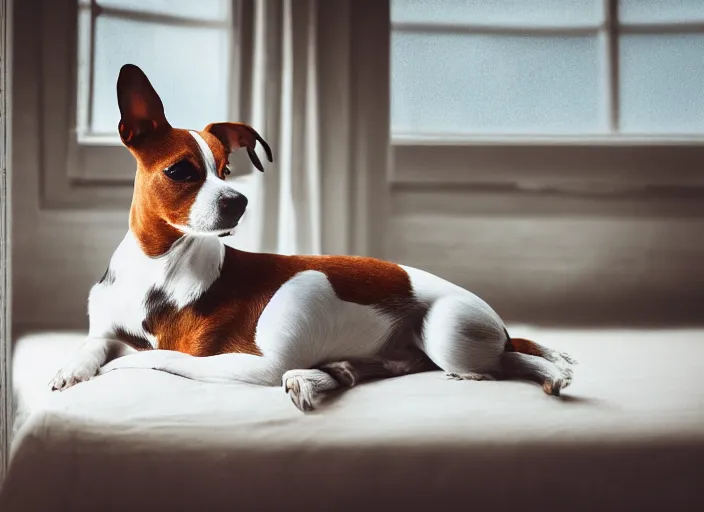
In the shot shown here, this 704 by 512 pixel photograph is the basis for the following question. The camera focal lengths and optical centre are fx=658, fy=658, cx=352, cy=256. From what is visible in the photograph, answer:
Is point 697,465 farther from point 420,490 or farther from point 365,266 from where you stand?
point 365,266

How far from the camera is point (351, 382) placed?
32.5 inches

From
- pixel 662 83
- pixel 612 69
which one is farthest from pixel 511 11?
pixel 662 83

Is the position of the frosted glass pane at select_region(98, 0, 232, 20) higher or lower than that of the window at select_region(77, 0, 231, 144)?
higher

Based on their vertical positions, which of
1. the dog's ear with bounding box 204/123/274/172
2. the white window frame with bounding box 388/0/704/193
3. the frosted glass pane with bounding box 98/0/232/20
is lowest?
the dog's ear with bounding box 204/123/274/172

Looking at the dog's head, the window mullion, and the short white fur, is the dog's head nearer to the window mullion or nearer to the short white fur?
the short white fur

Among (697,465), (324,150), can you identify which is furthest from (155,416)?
(324,150)

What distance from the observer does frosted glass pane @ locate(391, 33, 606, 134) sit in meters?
1.51

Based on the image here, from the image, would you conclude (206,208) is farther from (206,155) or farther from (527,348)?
(527,348)

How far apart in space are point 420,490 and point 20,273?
3.39ft

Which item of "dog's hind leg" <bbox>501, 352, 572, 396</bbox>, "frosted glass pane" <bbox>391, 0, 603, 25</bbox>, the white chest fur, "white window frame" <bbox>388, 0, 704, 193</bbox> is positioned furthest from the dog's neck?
"frosted glass pane" <bbox>391, 0, 603, 25</bbox>

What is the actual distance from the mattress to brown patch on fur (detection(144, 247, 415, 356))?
7 centimetres

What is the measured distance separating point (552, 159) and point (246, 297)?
35.2 inches

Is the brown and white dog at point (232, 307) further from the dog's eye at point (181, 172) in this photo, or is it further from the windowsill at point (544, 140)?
the windowsill at point (544, 140)

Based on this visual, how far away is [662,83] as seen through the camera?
4.99 ft
